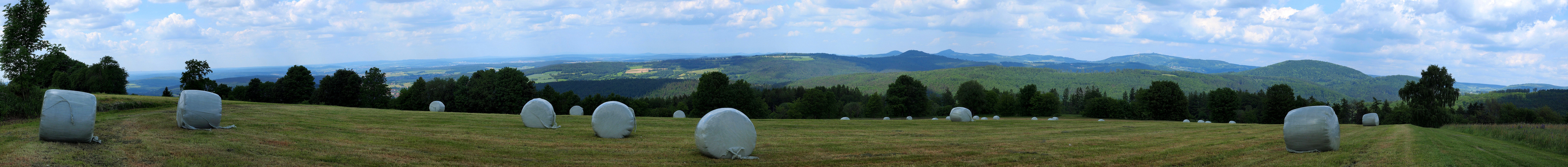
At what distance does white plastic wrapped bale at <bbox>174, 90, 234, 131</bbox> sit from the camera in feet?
52.0

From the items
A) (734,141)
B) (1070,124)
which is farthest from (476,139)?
(1070,124)

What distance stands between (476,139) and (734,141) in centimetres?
840

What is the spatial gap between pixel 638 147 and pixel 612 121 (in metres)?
2.28

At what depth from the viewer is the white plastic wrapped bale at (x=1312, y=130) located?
13.7 m

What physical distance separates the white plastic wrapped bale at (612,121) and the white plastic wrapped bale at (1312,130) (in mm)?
16062

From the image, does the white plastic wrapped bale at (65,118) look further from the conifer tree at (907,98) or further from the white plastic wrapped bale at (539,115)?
the conifer tree at (907,98)

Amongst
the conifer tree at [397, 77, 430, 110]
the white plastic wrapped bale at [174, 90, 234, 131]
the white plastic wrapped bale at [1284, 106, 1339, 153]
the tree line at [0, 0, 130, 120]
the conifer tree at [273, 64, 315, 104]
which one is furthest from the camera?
the conifer tree at [397, 77, 430, 110]

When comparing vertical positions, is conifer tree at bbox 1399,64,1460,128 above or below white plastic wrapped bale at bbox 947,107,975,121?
above

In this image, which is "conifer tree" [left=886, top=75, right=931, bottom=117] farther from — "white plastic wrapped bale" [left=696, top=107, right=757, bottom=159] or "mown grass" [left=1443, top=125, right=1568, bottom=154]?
"white plastic wrapped bale" [left=696, top=107, right=757, bottom=159]

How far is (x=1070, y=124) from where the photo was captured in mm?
36156

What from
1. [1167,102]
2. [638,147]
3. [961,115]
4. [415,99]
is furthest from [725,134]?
[1167,102]

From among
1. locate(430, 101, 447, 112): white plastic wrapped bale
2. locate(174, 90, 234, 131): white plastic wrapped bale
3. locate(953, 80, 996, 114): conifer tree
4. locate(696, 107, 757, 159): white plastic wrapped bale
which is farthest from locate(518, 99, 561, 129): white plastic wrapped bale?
locate(953, 80, 996, 114): conifer tree

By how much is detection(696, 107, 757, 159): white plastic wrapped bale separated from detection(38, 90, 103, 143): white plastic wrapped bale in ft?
35.7

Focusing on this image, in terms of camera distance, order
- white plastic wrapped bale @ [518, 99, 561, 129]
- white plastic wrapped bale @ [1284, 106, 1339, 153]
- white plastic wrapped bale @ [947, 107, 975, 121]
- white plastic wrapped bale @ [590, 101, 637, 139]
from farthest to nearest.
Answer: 1. white plastic wrapped bale @ [947, 107, 975, 121]
2. white plastic wrapped bale @ [518, 99, 561, 129]
3. white plastic wrapped bale @ [590, 101, 637, 139]
4. white plastic wrapped bale @ [1284, 106, 1339, 153]
